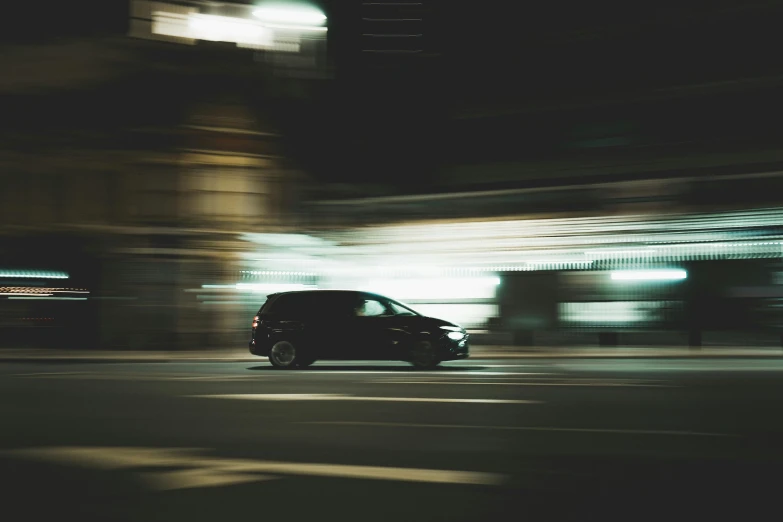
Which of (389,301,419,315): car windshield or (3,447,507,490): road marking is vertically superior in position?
(389,301,419,315): car windshield

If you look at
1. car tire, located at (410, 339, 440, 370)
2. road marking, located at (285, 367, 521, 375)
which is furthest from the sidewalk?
road marking, located at (285, 367, 521, 375)

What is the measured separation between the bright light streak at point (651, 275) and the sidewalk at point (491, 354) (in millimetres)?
2328

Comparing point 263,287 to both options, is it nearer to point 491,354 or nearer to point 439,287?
point 439,287

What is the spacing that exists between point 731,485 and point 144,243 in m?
22.5

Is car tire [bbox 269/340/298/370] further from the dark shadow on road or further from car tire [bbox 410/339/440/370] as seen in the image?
car tire [bbox 410/339/440/370]

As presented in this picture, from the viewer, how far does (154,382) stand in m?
15.1

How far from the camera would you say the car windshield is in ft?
60.1

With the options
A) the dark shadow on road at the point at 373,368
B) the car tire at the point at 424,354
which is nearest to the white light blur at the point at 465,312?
the dark shadow on road at the point at 373,368

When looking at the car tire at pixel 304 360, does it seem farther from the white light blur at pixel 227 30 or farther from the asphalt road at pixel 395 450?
the white light blur at pixel 227 30

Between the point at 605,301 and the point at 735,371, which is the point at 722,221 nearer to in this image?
the point at 605,301

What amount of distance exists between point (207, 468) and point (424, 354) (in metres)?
10.9

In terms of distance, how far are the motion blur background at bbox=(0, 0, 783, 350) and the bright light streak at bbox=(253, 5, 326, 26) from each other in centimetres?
16

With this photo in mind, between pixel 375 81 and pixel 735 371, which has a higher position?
pixel 375 81

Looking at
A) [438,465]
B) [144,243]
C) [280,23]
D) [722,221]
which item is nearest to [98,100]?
[144,243]
